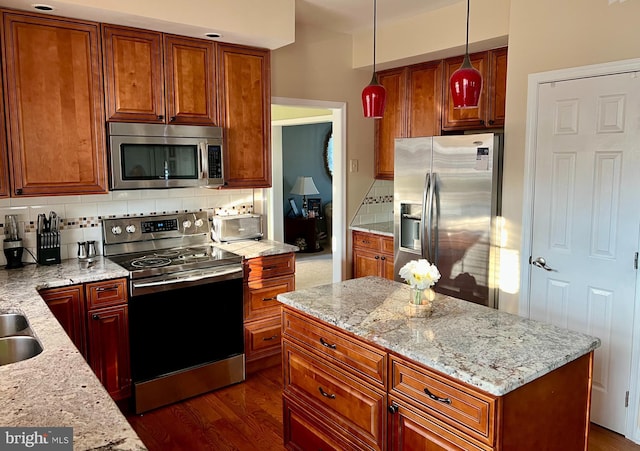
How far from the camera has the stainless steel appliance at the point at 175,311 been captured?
3.14m

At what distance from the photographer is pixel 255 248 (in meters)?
3.83

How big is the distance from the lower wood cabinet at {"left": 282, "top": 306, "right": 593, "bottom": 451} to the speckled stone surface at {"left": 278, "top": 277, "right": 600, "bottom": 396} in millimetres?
59

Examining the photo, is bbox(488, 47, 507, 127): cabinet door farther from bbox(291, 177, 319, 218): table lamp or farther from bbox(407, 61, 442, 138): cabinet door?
bbox(291, 177, 319, 218): table lamp

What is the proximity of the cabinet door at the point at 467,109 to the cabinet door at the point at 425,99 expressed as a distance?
0.07 m

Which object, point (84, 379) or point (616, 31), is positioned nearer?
point (84, 379)

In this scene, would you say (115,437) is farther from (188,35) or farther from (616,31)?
Result: (616,31)

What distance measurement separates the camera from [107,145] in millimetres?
3156

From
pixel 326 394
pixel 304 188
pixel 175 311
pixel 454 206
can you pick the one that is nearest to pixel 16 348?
pixel 175 311

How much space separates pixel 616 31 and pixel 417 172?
5.23ft

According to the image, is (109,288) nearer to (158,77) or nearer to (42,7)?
(158,77)

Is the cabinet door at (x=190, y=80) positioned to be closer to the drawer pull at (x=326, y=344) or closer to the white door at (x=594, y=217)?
the drawer pull at (x=326, y=344)

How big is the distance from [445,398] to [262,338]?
7.15 ft

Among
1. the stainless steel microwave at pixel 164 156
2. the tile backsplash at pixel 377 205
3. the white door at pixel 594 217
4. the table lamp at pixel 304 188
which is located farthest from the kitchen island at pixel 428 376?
the table lamp at pixel 304 188

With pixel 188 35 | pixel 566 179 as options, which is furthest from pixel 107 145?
pixel 566 179
